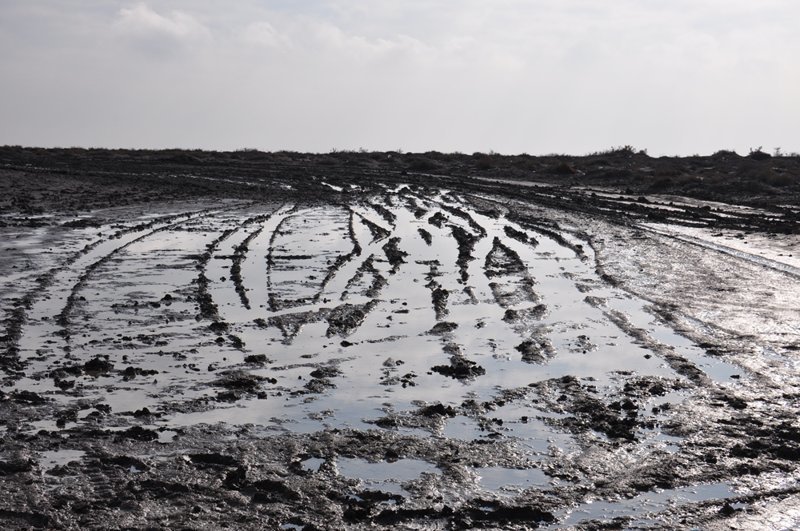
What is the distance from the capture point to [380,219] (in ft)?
70.0

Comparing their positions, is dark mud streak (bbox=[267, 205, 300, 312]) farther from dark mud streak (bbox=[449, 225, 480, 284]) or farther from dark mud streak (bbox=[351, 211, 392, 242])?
dark mud streak (bbox=[449, 225, 480, 284])

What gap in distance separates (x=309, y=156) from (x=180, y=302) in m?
46.8

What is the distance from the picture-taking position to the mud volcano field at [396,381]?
226 inches

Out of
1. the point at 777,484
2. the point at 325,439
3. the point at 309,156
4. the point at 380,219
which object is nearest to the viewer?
the point at 777,484

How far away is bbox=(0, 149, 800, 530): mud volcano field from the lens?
5734 mm

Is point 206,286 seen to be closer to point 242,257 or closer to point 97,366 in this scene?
point 242,257

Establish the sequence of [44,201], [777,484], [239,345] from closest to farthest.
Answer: [777,484]
[239,345]
[44,201]

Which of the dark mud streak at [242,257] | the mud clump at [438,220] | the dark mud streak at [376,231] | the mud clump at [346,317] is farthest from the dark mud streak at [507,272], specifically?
the dark mud streak at [242,257]

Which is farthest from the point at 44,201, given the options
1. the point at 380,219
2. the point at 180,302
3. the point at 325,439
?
the point at 325,439

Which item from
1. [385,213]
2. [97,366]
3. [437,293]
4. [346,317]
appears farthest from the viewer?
[385,213]

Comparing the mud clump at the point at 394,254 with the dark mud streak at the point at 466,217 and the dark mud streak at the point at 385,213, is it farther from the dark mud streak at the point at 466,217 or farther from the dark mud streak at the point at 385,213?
the dark mud streak at the point at 385,213

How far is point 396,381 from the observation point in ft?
27.3

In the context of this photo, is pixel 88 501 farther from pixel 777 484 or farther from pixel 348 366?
pixel 777 484

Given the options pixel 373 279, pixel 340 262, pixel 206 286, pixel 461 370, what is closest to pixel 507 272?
pixel 373 279
